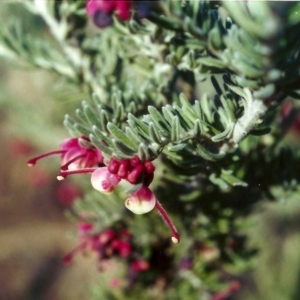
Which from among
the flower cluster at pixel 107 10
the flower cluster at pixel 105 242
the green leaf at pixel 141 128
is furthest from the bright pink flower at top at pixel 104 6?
the flower cluster at pixel 105 242

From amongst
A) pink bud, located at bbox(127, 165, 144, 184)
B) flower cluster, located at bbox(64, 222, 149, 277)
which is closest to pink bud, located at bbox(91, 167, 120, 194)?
pink bud, located at bbox(127, 165, 144, 184)

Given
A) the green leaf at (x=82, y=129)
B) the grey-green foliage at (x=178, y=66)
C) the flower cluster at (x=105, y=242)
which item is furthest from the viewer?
the flower cluster at (x=105, y=242)

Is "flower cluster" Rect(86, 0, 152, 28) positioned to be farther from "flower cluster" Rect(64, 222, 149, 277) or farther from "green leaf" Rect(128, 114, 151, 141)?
"flower cluster" Rect(64, 222, 149, 277)

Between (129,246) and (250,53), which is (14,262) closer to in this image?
(129,246)

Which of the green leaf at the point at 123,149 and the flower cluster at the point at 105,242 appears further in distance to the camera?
the flower cluster at the point at 105,242

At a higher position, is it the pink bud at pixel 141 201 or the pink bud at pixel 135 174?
the pink bud at pixel 135 174

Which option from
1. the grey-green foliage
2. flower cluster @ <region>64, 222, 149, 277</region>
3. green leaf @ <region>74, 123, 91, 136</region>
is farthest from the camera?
flower cluster @ <region>64, 222, 149, 277</region>

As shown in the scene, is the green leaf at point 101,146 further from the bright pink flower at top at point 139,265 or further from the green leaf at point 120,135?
the bright pink flower at top at point 139,265

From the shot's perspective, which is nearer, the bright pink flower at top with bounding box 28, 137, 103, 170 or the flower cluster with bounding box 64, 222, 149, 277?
the bright pink flower at top with bounding box 28, 137, 103, 170
